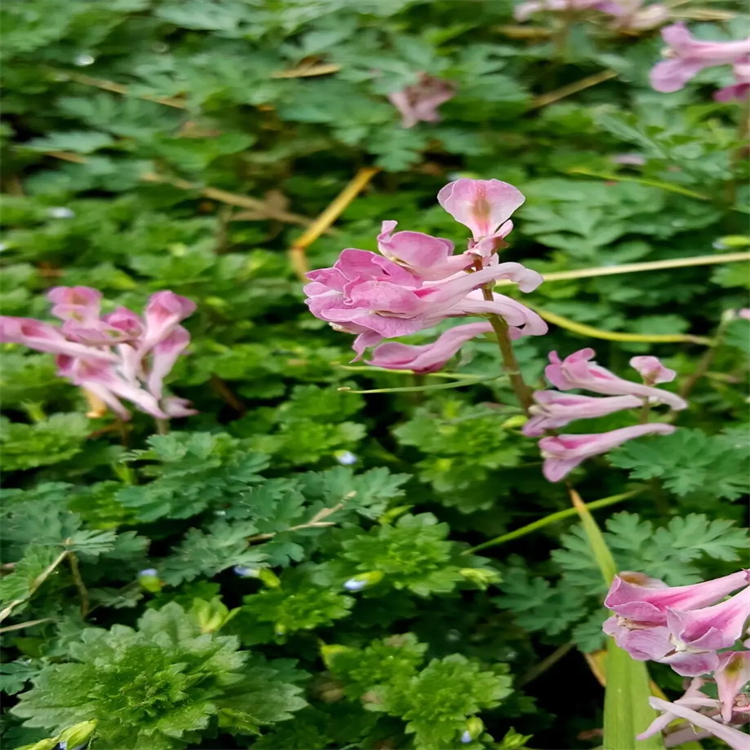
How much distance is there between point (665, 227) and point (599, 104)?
1.72 feet

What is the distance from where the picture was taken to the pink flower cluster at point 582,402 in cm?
83

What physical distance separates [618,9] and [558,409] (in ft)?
3.95

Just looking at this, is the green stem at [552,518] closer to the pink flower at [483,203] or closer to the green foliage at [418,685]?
the green foliage at [418,685]

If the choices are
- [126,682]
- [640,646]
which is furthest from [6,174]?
[640,646]

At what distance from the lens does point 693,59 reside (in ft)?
3.78

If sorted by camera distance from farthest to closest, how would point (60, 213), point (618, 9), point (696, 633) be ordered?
point (618, 9)
point (60, 213)
point (696, 633)

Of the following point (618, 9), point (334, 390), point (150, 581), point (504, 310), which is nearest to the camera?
point (504, 310)

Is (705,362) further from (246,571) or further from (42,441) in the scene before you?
(42,441)

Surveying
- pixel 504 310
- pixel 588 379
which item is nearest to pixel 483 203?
pixel 504 310

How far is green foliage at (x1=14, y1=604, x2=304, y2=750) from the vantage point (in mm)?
656

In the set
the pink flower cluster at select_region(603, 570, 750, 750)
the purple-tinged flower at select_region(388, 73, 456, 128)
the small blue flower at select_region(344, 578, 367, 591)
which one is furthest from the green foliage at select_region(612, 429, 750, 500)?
the purple-tinged flower at select_region(388, 73, 456, 128)

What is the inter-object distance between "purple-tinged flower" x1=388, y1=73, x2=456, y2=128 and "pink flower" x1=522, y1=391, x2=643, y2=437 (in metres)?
0.76

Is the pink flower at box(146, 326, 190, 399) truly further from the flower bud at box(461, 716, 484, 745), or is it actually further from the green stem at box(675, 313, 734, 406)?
the green stem at box(675, 313, 734, 406)

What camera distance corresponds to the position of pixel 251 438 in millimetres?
977
